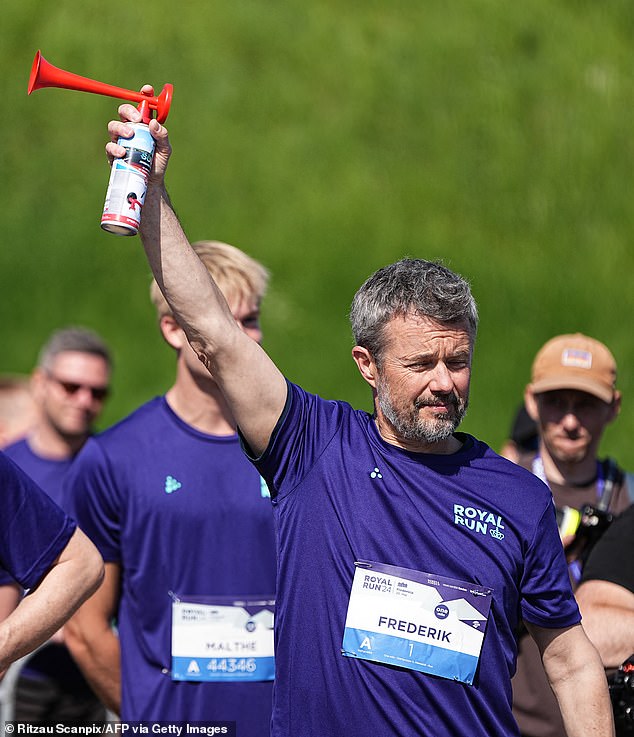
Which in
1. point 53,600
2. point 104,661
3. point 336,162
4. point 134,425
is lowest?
point 104,661

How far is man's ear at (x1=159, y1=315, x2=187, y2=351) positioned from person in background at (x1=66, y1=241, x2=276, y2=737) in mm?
185

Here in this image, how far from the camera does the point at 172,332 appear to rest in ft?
13.3

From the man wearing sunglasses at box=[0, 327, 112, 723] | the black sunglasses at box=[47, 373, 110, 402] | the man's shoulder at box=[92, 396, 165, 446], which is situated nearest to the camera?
the man's shoulder at box=[92, 396, 165, 446]

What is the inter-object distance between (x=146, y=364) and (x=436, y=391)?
29.6ft

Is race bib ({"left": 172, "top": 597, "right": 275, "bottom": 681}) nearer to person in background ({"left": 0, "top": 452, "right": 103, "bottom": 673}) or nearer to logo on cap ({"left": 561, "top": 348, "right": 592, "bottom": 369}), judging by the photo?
person in background ({"left": 0, "top": 452, "right": 103, "bottom": 673})

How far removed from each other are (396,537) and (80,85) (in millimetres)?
1290

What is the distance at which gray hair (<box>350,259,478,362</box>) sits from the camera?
9.38 feet

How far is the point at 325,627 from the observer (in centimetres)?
276

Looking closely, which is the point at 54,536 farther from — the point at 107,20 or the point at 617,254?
the point at 107,20

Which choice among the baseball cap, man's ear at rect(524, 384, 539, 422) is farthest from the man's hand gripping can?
man's ear at rect(524, 384, 539, 422)

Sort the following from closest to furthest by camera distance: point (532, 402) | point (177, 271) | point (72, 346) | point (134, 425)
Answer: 1. point (177, 271)
2. point (134, 425)
3. point (532, 402)
4. point (72, 346)

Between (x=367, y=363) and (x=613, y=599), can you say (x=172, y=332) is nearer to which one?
(x=367, y=363)

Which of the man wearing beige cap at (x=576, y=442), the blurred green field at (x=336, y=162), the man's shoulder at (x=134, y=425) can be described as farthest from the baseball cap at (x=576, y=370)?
the blurred green field at (x=336, y=162)

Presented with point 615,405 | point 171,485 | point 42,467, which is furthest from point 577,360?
point 42,467
